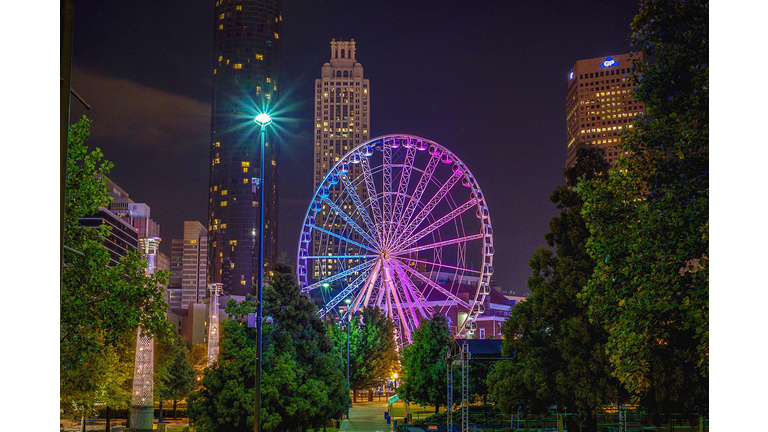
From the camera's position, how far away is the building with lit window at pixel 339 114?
192m

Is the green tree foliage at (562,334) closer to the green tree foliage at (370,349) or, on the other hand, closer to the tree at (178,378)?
the green tree foliage at (370,349)

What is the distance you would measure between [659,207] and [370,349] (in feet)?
137

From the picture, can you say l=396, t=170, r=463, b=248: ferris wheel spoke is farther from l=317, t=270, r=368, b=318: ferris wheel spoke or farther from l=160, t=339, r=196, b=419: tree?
l=160, t=339, r=196, b=419: tree

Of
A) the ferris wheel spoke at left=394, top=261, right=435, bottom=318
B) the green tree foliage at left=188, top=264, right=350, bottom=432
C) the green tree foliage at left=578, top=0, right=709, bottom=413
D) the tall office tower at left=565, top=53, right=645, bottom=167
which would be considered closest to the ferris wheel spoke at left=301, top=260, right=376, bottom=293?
the ferris wheel spoke at left=394, top=261, right=435, bottom=318

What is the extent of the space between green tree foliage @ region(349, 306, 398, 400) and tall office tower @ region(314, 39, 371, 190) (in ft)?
445

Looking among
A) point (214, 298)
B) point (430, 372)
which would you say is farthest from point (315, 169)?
point (430, 372)

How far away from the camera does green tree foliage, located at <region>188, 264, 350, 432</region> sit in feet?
64.4

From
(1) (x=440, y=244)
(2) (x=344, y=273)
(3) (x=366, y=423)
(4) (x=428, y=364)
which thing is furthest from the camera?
(1) (x=440, y=244)

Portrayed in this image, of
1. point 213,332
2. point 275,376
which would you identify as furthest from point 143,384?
point 213,332

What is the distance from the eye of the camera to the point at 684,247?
1005 centimetres

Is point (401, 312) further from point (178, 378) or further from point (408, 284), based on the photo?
point (178, 378)

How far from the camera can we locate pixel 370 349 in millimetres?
50781
